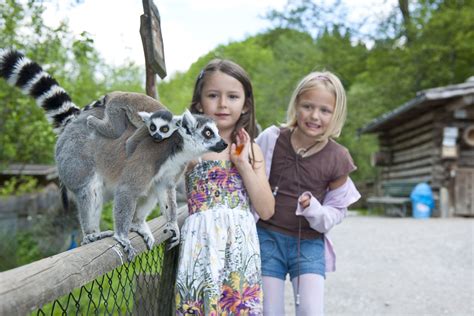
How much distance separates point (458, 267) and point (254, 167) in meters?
5.35

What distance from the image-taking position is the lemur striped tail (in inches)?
92.1

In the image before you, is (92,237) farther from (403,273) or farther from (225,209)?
(403,273)

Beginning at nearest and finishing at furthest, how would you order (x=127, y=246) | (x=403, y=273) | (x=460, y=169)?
1. (x=127, y=246)
2. (x=403, y=273)
3. (x=460, y=169)

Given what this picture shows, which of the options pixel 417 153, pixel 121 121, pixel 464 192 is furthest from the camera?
pixel 417 153

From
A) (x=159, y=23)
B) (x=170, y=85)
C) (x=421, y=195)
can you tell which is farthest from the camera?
(x=170, y=85)

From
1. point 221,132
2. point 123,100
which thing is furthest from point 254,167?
point 123,100

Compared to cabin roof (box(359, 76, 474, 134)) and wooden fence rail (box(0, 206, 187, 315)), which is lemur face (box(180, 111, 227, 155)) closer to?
wooden fence rail (box(0, 206, 187, 315))

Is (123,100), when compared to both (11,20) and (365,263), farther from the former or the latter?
(365,263)

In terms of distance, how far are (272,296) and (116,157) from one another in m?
1.03

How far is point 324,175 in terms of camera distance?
8.80 feet

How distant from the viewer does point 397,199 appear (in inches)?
572

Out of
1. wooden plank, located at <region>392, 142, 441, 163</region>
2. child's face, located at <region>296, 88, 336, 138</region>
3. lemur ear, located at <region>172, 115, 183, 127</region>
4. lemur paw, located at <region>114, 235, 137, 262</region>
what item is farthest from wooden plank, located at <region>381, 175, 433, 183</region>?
lemur paw, located at <region>114, 235, 137, 262</region>

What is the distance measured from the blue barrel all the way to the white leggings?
37.2 feet

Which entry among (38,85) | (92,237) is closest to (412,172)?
(38,85)
